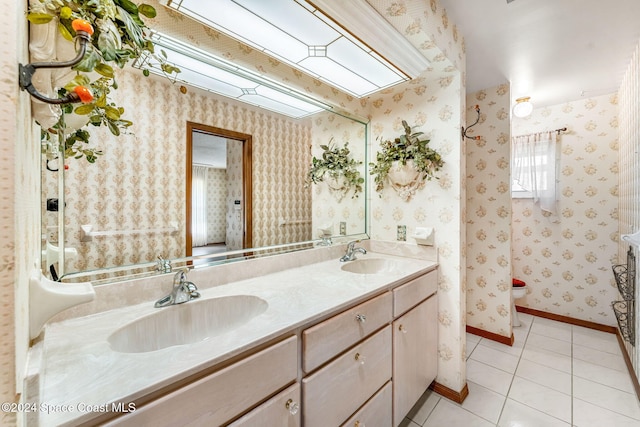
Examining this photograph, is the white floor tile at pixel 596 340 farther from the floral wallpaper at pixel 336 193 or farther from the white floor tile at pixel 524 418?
the floral wallpaper at pixel 336 193

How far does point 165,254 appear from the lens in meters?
1.09

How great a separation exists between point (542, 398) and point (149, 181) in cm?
258

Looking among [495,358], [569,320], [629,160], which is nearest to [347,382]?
[495,358]

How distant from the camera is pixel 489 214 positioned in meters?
2.39

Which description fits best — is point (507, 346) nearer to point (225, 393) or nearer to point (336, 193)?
point (336, 193)

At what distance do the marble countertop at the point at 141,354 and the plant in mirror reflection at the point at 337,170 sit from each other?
0.82m

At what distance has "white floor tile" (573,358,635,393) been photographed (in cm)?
175

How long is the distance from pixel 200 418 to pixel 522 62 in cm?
277

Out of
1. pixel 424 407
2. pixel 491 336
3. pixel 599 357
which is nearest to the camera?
pixel 424 407

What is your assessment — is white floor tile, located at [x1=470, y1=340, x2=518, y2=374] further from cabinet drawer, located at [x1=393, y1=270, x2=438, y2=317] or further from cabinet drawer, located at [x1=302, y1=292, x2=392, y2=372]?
cabinet drawer, located at [x1=302, y1=292, x2=392, y2=372]

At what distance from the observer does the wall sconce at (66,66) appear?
1.36ft

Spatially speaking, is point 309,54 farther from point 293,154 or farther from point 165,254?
point 165,254

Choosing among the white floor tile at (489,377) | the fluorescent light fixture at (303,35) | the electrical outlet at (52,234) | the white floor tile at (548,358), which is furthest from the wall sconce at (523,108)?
the electrical outlet at (52,234)

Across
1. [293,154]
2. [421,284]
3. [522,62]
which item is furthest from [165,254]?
[522,62]
